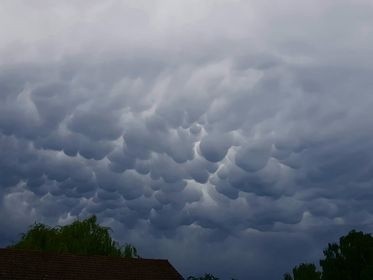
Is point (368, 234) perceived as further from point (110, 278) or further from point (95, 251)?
point (95, 251)

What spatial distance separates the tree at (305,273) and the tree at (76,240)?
17479mm

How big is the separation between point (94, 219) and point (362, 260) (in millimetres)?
29596

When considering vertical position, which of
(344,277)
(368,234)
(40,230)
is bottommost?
(344,277)

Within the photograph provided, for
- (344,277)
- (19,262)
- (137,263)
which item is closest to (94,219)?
(137,263)

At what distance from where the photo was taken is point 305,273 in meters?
61.1

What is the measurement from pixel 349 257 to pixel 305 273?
12.9 m

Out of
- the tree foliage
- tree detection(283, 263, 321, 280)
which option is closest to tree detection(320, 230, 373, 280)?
the tree foliage

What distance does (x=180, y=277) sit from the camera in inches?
1850

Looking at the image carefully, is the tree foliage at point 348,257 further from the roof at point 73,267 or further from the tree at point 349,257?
the roof at point 73,267

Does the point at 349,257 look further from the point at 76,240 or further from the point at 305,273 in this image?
the point at 76,240

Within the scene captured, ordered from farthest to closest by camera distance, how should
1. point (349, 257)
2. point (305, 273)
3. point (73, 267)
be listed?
1. point (305, 273)
2. point (349, 257)
3. point (73, 267)

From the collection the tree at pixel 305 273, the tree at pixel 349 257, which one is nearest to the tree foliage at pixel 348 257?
the tree at pixel 349 257

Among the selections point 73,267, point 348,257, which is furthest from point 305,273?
point 73,267

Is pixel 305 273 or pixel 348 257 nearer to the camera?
pixel 348 257
